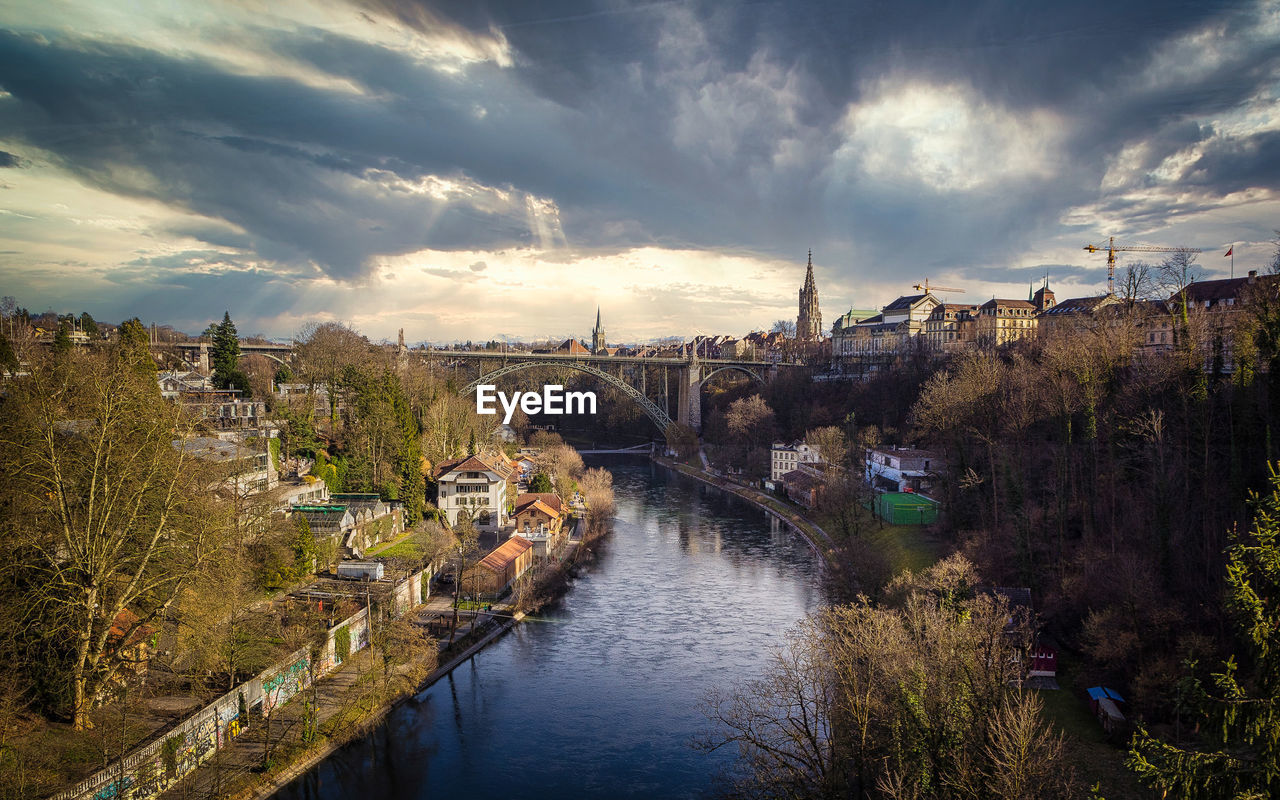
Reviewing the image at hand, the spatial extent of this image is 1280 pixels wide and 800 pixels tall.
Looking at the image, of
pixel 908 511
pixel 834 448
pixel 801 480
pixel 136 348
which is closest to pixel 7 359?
pixel 136 348

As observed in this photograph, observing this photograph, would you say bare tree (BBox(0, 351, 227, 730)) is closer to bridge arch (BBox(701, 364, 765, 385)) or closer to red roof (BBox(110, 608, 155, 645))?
red roof (BBox(110, 608, 155, 645))

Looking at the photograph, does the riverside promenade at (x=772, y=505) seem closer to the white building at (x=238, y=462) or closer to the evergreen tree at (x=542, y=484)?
the evergreen tree at (x=542, y=484)

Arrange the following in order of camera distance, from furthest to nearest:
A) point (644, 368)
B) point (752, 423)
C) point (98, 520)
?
point (644, 368)
point (752, 423)
point (98, 520)

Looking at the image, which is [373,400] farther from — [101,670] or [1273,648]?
[1273,648]

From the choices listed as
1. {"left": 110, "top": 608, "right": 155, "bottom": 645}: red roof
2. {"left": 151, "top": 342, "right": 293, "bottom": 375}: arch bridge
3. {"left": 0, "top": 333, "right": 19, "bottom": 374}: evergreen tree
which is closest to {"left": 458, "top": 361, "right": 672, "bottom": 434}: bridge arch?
{"left": 151, "top": 342, "right": 293, "bottom": 375}: arch bridge

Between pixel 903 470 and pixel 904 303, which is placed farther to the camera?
pixel 904 303

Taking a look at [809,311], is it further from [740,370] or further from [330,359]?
[330,359]
